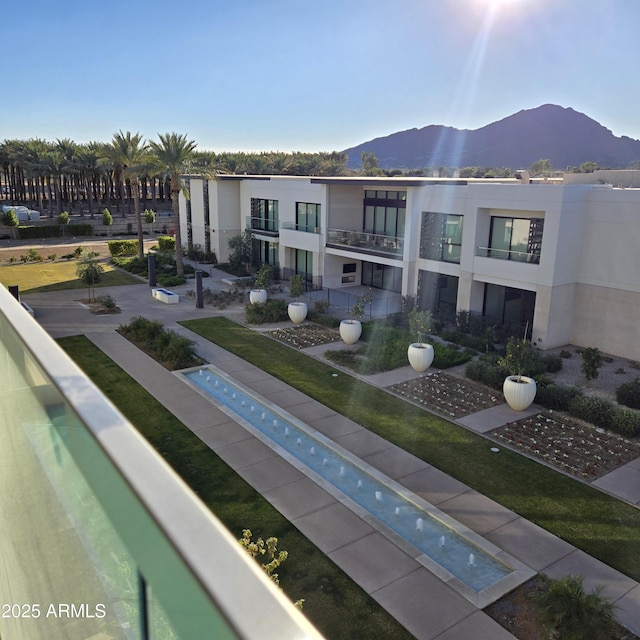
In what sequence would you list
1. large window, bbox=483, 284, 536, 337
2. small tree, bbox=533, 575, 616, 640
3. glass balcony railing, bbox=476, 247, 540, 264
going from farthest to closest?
large window, bbox=483, 284, 536, 337
glass balcony railing, bbox=476, 247, 540, 264
small tree, bbox=533, 575, 616, 640

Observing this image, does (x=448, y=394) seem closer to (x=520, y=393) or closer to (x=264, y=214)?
(x=520, y=393)

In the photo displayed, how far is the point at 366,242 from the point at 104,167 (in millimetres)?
52932

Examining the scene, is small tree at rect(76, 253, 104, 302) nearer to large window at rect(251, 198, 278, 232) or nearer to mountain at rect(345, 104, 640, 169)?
large window at rect(251, 198, 278, 232)

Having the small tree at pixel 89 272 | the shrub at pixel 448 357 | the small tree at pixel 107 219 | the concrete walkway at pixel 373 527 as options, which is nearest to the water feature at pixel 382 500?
the concrete walkway at pixel 373 527

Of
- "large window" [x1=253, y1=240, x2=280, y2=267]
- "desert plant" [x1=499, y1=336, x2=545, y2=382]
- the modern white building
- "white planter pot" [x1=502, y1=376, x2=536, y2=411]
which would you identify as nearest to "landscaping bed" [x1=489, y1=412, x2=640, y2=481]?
"white planter pot" [x1=502, y1=376, x2=536, y2=411]

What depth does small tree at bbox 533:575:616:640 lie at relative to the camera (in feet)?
27.8

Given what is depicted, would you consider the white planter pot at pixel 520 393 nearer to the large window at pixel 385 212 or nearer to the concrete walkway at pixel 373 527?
the concrete walkway at pixel 373 527

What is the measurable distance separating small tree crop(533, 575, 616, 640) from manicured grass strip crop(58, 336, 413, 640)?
2025mm

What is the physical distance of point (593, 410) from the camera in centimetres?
1659

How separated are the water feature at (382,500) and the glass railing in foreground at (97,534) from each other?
28.4ft

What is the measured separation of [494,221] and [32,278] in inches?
1136

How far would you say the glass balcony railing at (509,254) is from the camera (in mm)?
23922

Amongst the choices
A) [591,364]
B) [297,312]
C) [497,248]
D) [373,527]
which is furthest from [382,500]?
[497,248]

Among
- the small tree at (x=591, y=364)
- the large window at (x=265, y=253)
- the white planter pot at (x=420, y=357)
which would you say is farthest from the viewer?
the large window at (x=265, y=253)
